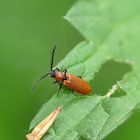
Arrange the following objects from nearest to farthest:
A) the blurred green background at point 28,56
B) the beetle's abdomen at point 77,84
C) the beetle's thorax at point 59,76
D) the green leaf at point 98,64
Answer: the green leaf at point 98,64 → the beetle's abdomen at point 77,84 → the beetle's thorax at point 59,76 → the blurred green background at point 28,56

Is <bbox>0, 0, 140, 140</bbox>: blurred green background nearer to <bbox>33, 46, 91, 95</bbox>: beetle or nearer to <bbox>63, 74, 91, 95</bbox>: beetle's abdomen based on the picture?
<bbox>33, 46, 91, 95</bbox>: beetle

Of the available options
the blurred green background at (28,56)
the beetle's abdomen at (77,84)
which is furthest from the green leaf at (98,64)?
the blurred green background at (28,56)

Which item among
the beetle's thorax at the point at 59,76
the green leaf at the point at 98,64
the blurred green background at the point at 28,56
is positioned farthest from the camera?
the blurred green background at the point at 28,56

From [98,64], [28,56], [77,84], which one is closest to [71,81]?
[77,84]

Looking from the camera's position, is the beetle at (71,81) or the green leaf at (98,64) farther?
the beetle at (71,81)

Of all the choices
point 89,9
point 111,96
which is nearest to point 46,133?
point 111,96

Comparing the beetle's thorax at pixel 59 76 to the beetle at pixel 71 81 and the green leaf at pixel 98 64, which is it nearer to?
the beetle at pixel 71 81

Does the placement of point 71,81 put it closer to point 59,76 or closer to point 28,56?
point 59,76

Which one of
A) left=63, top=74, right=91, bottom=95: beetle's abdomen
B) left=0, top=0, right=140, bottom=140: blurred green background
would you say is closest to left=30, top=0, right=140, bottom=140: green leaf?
left=63, top=74, right=91, bottom=95: beetle's abdomen
